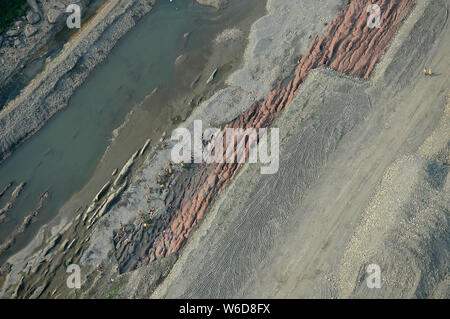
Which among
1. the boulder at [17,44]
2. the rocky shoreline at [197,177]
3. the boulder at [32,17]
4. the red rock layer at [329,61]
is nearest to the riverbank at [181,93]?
the rocky shoreline at [197,177]

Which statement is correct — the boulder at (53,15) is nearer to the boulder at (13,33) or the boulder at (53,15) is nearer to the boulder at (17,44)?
the boulder at (13,33)

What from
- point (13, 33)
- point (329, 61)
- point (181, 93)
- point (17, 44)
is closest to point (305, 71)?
point (329, 61)

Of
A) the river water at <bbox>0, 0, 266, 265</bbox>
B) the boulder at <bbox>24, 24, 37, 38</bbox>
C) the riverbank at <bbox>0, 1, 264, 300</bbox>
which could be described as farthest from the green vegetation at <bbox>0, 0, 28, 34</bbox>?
the riverbank at <bbox>0, 1, 264, 300</bbox>

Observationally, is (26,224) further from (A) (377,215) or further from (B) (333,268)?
(A) (377,215)

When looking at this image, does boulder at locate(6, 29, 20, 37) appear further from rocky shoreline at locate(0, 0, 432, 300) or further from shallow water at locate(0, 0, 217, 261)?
rocky shoreline at locate(0, 0, 432, 300)

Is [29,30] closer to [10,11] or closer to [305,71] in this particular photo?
[10,11]

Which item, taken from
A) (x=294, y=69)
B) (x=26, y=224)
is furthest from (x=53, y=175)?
(x=294, y=69)
